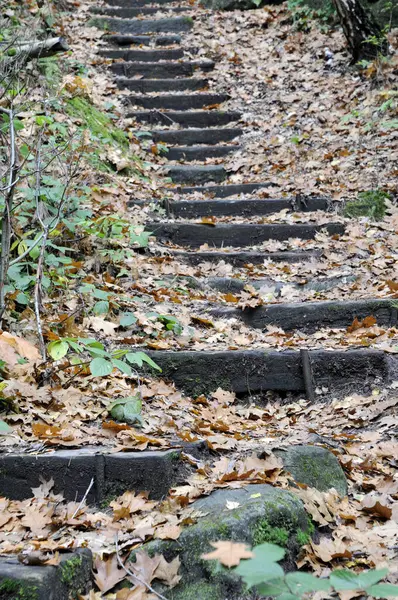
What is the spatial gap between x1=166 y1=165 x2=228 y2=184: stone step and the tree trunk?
3046 millimetres

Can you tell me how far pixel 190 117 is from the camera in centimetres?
897

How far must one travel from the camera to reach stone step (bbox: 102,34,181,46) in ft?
34.7

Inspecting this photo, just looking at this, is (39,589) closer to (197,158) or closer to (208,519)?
(208,519)

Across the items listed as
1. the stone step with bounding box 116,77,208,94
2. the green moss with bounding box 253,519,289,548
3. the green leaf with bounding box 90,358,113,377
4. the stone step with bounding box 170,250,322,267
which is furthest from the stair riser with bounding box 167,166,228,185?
the green moss with bounding box 253,519,289,548

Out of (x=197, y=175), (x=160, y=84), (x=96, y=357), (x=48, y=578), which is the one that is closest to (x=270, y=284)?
(x=96, y=357)

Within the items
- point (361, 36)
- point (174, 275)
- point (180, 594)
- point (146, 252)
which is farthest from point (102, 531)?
point (361, 36)

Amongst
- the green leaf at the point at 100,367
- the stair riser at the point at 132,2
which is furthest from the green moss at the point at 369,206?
the stair riser at the point at 132,2

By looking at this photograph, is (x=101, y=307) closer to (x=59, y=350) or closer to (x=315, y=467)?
(x=59, y=350)

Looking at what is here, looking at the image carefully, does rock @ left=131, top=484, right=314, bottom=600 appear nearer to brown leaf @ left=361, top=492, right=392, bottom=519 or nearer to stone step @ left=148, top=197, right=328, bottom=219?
brown leaf @ left=361, top=492, right=392, bottom=519

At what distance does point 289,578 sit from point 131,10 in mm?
12287

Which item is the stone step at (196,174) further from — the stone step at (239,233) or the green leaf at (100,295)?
the green leaf at (100,295)

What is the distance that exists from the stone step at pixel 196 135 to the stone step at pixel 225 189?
4.87 ft

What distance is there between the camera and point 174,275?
520cm

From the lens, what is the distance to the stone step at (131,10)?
11.3 meters
